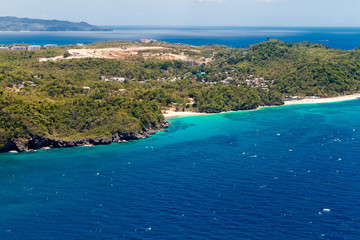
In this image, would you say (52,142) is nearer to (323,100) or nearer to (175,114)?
(175,114)

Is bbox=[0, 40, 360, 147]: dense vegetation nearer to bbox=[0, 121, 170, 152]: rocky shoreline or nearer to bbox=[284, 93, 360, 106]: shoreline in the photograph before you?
bbox=[0, 121, 170, 152]: rocky shoreline

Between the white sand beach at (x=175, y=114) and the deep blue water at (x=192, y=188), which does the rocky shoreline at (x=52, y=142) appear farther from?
the white sand beach at (x=175, y=114)

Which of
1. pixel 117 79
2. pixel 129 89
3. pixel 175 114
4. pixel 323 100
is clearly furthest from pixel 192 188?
pixel 117 79

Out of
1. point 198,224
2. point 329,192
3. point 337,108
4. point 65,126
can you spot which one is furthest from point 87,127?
point 337,108

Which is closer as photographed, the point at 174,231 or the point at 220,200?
the point at 174,231

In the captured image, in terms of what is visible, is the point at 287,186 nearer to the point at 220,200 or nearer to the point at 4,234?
the point at 220,200

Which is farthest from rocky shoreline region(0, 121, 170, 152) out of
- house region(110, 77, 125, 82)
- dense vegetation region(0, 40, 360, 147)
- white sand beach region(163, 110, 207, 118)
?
house region(110, 77, 125, 82)
